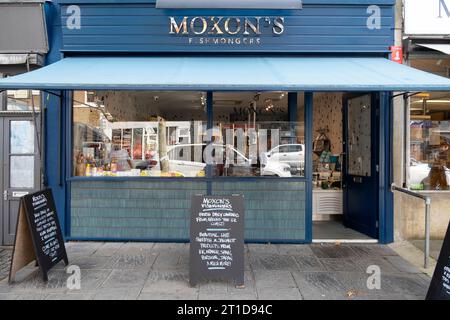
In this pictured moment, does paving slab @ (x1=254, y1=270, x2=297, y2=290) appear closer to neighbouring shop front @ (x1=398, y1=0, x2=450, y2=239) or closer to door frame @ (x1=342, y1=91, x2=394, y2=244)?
door frame @ (x1=342, y1=91, x2=394, y2=244)

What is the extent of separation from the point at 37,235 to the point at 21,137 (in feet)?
8.84

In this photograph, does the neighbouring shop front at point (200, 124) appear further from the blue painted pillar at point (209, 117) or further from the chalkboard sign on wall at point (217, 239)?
the chalkboard sign on wall at point (217, 239)

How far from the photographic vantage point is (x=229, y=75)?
217 inches

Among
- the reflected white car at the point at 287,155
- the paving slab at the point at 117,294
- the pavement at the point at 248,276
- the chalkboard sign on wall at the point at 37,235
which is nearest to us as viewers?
the paving slab at the point at 117,294

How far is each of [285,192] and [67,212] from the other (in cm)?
373

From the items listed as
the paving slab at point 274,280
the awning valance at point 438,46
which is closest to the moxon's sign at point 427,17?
the awning valance at point 438,46

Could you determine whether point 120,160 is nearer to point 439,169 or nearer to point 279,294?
point 279,294

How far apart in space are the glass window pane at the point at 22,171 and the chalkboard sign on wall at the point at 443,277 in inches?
246

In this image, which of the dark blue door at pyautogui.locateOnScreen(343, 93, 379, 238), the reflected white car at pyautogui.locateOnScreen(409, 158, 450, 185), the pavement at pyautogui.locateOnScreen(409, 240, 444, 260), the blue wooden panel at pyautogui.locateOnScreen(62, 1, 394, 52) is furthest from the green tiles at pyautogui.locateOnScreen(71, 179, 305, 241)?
the blue wooden panel at pyautogui.locateOnScreen(62, 1, 394, 52)

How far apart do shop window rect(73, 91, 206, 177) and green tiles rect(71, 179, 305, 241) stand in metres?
0.29

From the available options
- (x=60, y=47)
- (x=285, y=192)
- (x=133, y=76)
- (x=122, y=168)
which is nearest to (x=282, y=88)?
(x=133, y=76)

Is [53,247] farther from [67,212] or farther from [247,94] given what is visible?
[247,94]

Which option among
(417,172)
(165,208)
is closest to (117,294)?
(165,208)

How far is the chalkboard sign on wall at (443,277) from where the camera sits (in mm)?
4012
